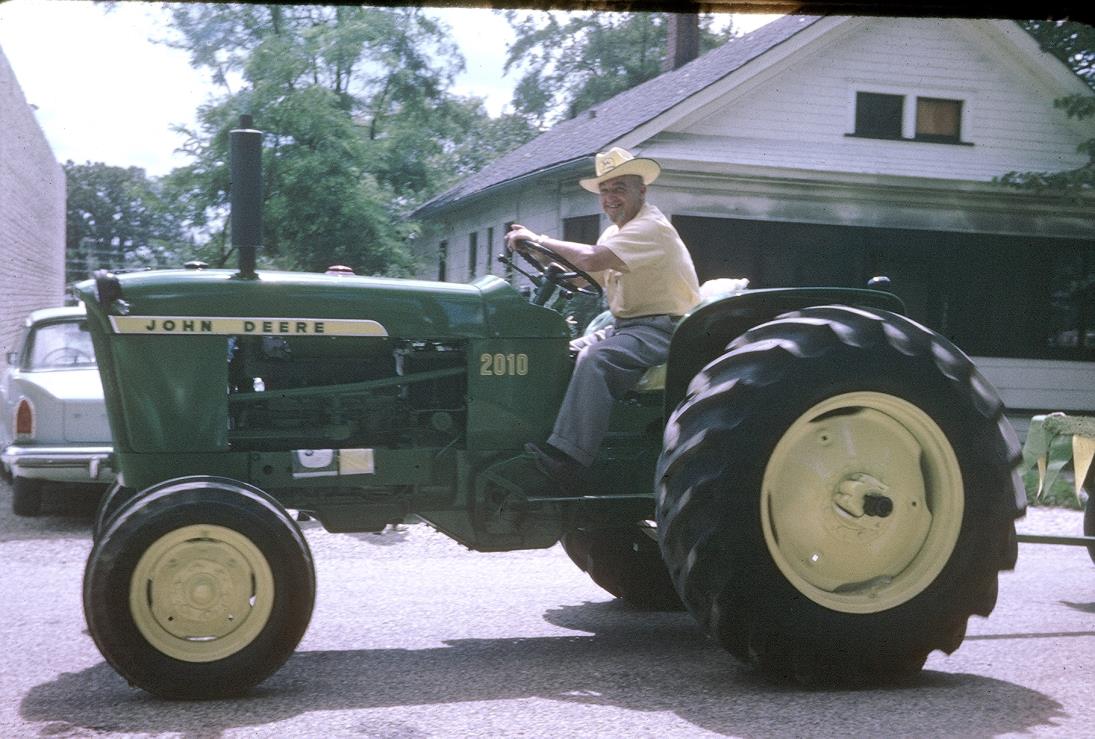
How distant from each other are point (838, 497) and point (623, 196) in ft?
5.67

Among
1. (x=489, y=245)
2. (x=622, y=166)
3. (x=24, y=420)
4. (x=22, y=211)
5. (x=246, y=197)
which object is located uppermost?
(x=622, y=166)

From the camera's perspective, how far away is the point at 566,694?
4551 mm

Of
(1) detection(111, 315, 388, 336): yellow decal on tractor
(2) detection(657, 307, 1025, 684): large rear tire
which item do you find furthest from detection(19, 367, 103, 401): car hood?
(2) detection(657, 307, 1025, 684): large rear tire

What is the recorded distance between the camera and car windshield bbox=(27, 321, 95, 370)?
392 inches

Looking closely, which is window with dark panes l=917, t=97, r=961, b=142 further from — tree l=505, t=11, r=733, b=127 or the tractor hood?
tree l=505, t=11, r=733, b=127

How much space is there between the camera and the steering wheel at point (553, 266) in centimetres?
544

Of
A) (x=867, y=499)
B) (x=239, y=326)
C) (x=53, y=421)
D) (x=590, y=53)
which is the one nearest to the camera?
(x=867, y=499)

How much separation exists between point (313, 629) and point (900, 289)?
14.1m

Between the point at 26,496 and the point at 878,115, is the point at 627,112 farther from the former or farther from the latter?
the point at 26,496

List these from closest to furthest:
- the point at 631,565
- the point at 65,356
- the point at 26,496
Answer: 1. the point at 631,565
2. the point at 26,496
3. the point at 65,356

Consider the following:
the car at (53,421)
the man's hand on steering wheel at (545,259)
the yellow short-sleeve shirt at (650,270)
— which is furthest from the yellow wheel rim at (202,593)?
the car at (53,421)

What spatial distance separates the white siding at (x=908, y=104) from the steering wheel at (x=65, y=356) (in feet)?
30.7

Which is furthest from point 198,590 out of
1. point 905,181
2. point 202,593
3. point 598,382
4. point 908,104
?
→ point 908,104

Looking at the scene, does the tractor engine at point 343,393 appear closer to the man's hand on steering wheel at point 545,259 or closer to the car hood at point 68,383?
the man's hand on steering wheel at point 545,259
